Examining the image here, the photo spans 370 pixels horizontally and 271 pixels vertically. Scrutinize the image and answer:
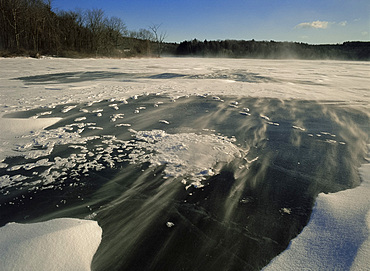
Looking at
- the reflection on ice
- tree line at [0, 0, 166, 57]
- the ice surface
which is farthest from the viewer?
tree line at [0, 0, 166, 57]

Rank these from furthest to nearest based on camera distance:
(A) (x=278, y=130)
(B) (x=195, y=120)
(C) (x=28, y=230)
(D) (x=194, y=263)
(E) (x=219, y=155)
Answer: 1. (B) (x=195, y=120)
2. (A) (x=278, y=130)
3. (E) (x=219, y=155)
4. (C) (x=28, y=230)
5. (D) (x=194, y=263)

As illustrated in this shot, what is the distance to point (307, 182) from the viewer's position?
1843mm

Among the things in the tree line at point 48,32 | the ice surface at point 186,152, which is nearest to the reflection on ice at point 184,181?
the ice surface at point 186,152

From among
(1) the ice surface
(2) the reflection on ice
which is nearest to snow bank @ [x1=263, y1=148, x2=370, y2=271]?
(2) the reflection on ice

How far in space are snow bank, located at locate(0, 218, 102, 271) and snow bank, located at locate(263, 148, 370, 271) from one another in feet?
2.83

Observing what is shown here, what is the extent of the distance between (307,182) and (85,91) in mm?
5184

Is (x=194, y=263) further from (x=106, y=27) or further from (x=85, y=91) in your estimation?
(x=106, y=27)

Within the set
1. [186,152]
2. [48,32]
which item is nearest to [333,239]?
[186,152]

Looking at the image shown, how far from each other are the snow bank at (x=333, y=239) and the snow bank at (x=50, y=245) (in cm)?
86

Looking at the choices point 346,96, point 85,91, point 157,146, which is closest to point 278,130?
point 157,146

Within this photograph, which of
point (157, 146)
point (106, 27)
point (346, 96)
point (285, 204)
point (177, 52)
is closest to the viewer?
point (285, 204)

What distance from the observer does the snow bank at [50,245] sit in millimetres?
1011

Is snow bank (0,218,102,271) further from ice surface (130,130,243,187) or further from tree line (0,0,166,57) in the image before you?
tree line (0,0,166,57)

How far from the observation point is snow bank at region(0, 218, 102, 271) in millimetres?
1011
